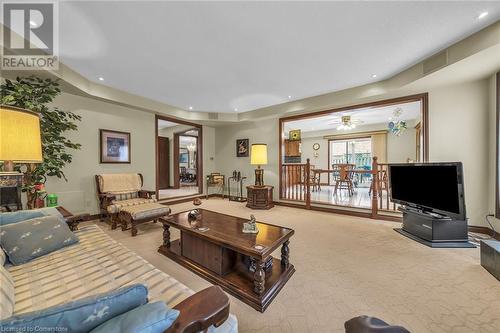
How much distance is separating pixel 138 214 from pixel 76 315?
2.81 m

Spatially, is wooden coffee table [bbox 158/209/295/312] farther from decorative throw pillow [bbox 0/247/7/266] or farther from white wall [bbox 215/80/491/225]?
white wall [bbox 215/80/491/225]

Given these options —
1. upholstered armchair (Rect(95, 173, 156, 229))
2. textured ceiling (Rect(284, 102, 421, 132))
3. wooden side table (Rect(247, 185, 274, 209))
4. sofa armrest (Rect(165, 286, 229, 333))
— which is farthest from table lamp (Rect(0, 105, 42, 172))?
textured ceiling (Rect(284, 102, 421, 132))

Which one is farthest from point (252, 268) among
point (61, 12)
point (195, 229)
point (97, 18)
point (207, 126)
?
point (207, 126)

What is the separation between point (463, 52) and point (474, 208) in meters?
2.46

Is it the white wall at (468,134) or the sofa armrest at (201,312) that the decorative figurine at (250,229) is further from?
the white wall at (468,134)

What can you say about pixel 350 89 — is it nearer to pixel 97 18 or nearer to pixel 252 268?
pixel 252 268

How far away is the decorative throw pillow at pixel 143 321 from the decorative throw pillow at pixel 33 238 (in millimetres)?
1444

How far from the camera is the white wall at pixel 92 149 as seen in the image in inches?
141

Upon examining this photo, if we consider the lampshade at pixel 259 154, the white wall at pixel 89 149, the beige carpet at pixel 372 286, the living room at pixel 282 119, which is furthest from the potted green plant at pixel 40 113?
the lampshade at pixel 259 154

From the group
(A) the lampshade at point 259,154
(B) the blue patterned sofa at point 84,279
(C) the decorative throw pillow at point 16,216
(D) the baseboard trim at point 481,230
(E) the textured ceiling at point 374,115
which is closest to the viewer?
(B) the blue patterned sofa at point 84,279

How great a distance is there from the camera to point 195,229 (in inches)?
82.2

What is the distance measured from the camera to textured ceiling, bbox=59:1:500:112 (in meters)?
1.91

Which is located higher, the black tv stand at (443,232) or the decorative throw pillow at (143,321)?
the decorative throw pillow at (143,321)

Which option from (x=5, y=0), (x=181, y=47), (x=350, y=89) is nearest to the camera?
(x=5, y=0)
